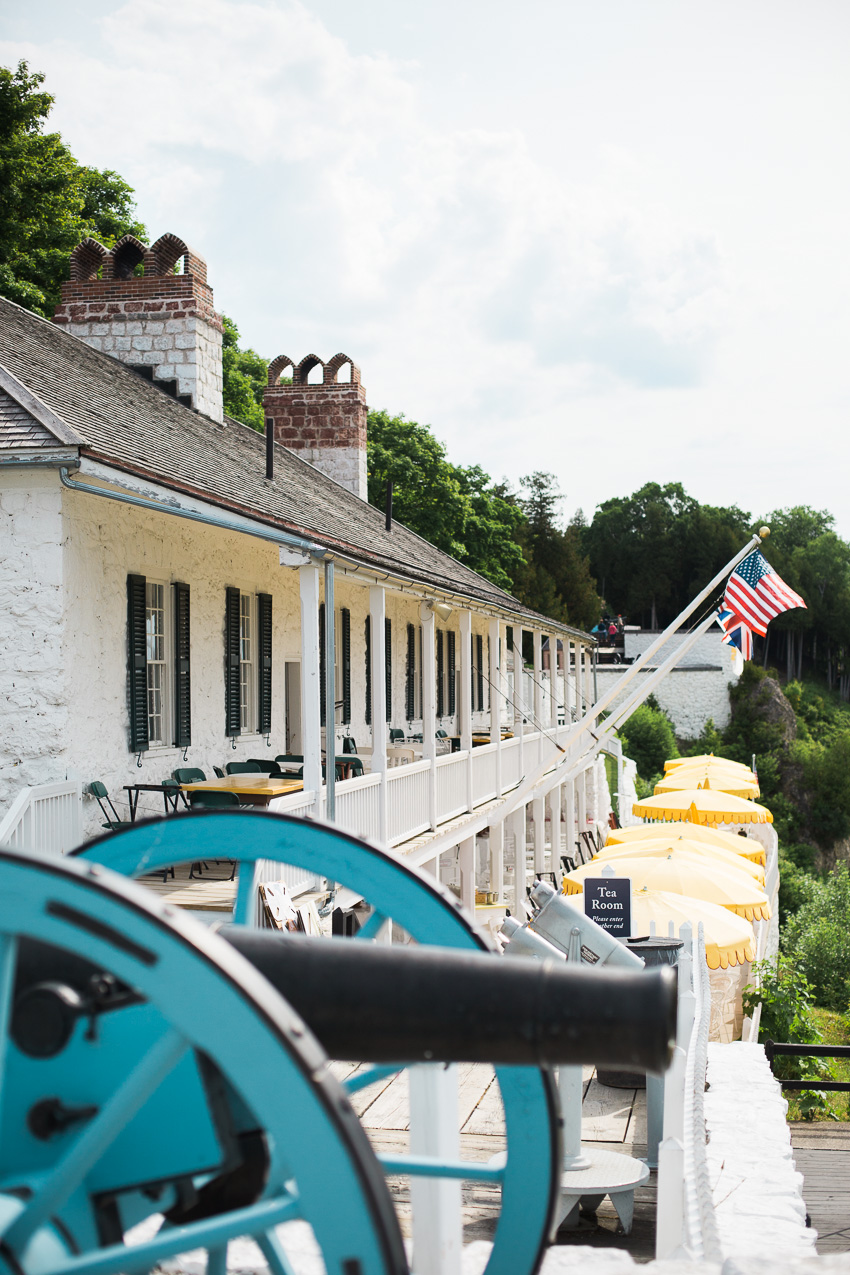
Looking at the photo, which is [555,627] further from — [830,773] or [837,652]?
[837,652]

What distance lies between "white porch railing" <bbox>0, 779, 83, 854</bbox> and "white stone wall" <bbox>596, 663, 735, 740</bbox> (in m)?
53.7

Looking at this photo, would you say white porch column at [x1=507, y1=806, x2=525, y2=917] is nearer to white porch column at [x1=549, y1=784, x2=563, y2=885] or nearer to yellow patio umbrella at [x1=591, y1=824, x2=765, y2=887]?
white porch column at [x1=549, y1=784, x2=563, y2=885]

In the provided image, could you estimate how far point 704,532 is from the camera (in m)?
95.7

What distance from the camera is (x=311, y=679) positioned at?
10953mm

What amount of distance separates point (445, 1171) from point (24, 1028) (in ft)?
4.08

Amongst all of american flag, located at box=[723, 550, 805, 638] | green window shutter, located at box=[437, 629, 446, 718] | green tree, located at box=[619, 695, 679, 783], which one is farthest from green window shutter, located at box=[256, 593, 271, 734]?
green tree, located at box=[619, 695, 679, 783]

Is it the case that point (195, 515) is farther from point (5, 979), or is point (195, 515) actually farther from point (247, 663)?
point (5, 979)

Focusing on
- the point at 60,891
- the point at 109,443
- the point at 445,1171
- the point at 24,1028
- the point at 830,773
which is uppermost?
the point at 109,443

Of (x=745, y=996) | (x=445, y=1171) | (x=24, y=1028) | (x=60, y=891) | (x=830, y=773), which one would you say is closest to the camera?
(x=60, y=891)

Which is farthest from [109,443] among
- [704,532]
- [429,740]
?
[704,532]

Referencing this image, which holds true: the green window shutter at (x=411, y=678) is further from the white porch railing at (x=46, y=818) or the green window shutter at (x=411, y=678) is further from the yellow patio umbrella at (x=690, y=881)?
the white porch railing at (x=46, y=818)

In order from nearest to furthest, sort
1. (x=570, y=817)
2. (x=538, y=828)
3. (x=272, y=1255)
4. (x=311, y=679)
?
(x=272, y=1255)
(x=311, y=679)
(x=538, y=828)
(x=570, y=817)

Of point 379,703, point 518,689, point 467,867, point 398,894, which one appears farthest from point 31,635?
point 518,689

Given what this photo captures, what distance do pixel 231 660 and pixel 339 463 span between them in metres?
13.5
